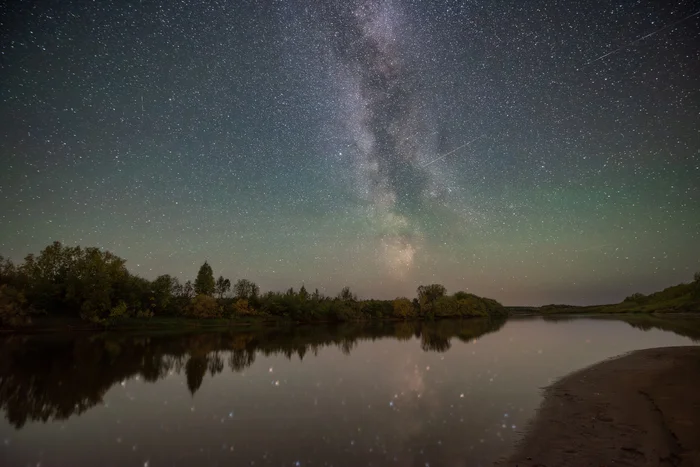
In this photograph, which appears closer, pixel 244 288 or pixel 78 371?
pixel 78 371

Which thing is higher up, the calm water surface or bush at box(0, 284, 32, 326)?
bush at box(0, 284, 32, 326)

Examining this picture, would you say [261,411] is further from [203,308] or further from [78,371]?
[203,308]

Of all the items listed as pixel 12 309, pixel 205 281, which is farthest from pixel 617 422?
pixel 205 281

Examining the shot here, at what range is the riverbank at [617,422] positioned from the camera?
9.33 m

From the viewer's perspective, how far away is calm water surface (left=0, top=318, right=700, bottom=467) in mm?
10156

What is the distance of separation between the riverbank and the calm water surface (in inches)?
35.3

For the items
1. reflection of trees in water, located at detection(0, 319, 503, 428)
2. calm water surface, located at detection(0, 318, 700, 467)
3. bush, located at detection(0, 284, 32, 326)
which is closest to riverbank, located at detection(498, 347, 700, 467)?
calm water surface, located at detection(0, 318, 700, 467)

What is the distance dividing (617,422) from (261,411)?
44.5ft

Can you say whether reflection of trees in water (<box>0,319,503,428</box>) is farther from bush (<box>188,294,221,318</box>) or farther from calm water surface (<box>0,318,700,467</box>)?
bush (<box>188,294,221,318</box>)

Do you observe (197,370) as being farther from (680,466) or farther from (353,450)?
(680,466)

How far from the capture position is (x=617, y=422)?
12.2m

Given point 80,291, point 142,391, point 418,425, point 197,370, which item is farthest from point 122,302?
point 418,425

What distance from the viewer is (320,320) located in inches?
4921

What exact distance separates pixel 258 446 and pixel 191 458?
A: 6.31 feet
